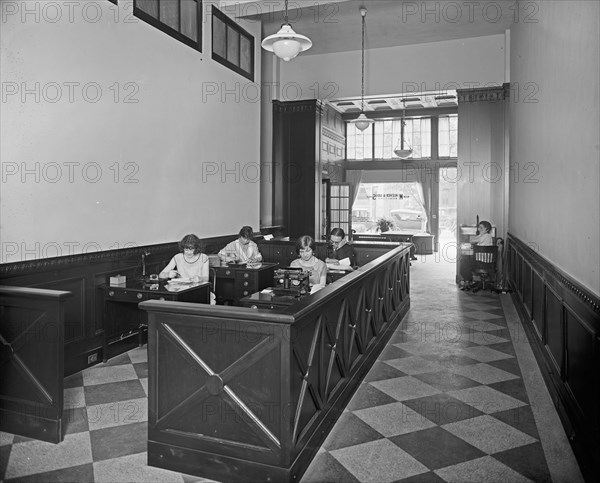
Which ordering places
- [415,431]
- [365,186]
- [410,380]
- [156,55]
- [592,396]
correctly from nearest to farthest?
[592,396] → [415,431] → [410,380] → [156,55] → [365,186]

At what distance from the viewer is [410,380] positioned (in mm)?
4922

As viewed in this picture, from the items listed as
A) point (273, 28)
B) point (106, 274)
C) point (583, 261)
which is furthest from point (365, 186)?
point (583, 261)

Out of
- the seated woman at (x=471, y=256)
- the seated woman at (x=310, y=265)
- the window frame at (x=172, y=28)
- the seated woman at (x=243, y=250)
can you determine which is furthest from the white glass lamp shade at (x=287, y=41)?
the seated woman at (x=471, y=256)

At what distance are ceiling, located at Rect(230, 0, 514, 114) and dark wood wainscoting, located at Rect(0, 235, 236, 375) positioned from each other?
5178 millimetres

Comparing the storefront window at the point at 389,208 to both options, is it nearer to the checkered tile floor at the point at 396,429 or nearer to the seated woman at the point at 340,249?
the seated woman at the point at 340,249

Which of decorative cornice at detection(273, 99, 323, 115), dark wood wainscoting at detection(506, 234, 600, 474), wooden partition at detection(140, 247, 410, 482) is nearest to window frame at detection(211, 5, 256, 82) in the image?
decorative cornice at detection(273, 99, 323, 115)

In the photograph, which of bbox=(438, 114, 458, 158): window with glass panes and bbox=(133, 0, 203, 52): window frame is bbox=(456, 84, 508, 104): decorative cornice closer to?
bbox=(438, 114, 458, 158): window with glass panes

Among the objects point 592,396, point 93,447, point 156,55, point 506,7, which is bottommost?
point 93,447

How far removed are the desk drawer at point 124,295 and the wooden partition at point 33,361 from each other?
68.8 inches

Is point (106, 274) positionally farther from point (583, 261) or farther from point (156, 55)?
point (583, 261)

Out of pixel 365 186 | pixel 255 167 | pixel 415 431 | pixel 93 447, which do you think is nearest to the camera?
pixel 93 447

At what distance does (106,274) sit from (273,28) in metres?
6.98

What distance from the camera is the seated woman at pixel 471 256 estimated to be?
1005 cm

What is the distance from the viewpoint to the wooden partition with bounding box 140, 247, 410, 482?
9.78ft
